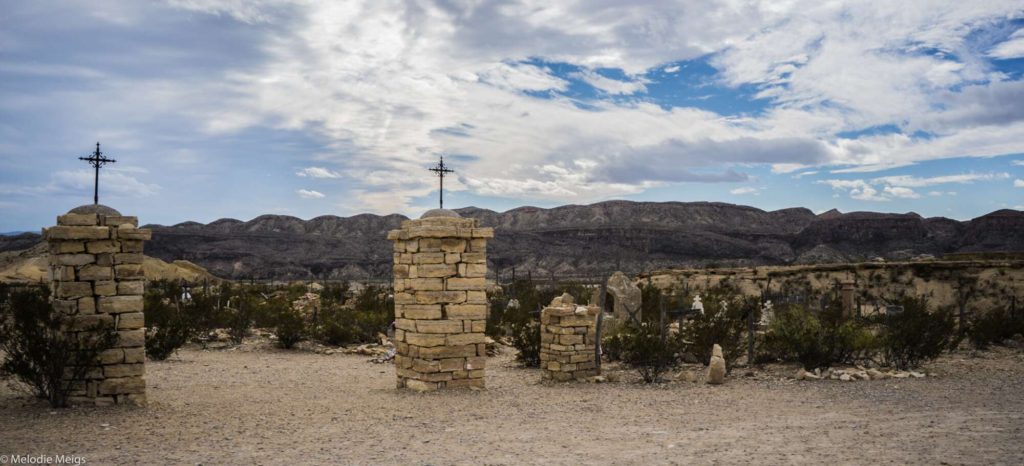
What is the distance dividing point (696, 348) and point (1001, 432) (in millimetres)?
6928

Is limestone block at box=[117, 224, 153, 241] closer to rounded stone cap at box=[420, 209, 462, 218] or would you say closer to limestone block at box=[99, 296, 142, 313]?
limestone block at box=[99, 296, 142, 313]

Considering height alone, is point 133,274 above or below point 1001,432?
above

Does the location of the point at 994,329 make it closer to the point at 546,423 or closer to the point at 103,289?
the point at 546,423

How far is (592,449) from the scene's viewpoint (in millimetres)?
7094

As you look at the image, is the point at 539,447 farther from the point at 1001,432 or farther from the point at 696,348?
the point at 696,348

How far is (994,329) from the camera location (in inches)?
647

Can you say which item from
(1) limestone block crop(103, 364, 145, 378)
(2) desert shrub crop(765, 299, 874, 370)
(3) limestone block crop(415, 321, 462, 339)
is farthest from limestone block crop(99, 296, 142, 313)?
(2) desert shrub crop(765, 299, 874, 370)

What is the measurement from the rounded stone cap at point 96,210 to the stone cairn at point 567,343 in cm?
735

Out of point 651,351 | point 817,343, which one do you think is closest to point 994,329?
point 817,343

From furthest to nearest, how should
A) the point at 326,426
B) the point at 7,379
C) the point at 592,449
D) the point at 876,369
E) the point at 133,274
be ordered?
the point at 876,369 → the point at 7,379 → the point at 133,274 → the point at 326,426 → the point at 592,449

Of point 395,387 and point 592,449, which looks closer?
point 592,449

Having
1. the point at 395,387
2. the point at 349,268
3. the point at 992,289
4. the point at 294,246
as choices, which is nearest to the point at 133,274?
the point at 395,387

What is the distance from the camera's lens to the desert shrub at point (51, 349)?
8.43 m

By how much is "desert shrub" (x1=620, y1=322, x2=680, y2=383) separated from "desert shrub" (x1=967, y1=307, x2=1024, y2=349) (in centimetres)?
821
